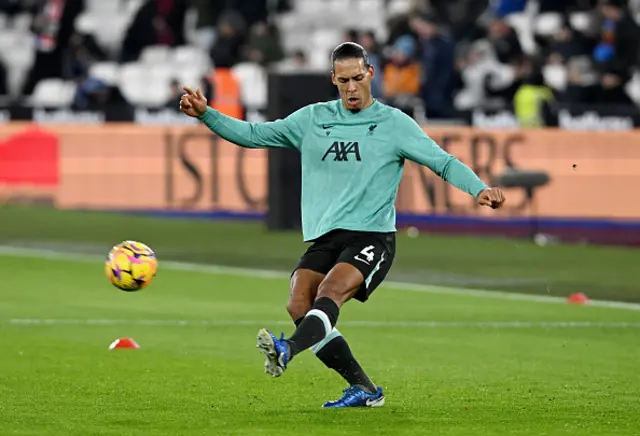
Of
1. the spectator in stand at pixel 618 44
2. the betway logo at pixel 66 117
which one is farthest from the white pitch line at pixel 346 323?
the betway logo at pixel 66 117

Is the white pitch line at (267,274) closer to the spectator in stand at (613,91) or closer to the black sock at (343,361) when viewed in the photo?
the black sock at (343,361)

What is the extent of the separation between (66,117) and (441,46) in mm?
6202

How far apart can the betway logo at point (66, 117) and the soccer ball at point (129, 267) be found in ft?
57.4

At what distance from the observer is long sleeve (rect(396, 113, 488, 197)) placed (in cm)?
941

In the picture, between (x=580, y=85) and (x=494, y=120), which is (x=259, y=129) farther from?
(x=580, y=85)

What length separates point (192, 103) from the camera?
9594 mm

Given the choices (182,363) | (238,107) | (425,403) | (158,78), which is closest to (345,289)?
(425,403)

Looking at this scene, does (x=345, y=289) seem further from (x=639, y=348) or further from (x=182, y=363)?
(x=639, y=348)

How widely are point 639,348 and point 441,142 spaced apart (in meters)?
12.5

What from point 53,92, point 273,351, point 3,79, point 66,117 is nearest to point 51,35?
point 3,79

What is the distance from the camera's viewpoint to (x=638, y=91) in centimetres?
2809

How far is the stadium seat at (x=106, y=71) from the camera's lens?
1250 inches

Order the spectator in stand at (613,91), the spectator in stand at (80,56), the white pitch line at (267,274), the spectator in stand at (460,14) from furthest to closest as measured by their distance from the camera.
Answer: the spectator in stand at (80,56) < the spectator in stand at (460,14) < the spectator in stand at (613,91) < the white pitch line at (267,274)

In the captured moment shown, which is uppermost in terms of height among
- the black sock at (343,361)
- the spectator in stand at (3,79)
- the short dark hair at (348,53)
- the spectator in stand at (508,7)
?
the spectator in stand at (508,7)
